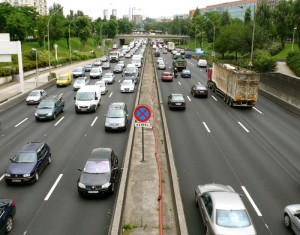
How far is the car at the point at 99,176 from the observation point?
1605cm

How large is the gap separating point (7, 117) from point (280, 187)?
2526 centimetres

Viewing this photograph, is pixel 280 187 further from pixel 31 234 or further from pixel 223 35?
pixel 223 35

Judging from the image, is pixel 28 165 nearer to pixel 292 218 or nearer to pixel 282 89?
pixel 292 218

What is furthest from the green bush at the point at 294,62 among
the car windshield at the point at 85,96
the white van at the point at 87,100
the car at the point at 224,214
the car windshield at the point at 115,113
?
the car at the point at 224,214

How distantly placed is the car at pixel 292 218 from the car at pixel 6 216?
10.6 m

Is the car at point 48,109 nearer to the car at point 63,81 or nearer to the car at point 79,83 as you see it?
the car at point 79,83

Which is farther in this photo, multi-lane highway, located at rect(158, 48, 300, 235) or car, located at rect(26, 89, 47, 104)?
car, located at rect(26, 89, 47, 104)

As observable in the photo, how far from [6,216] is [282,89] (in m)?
33.5

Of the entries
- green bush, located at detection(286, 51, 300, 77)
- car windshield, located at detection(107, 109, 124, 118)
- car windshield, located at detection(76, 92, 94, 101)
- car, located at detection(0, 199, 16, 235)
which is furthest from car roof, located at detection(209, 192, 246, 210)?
green bush, located at detection(286, 51, 300, 77)

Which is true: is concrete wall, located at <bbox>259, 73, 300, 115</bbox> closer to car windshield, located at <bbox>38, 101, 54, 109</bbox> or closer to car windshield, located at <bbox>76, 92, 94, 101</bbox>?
car windshield, located at <bbox>76, 92, 94, 101</bbox>

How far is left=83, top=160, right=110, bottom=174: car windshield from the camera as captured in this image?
16.9m

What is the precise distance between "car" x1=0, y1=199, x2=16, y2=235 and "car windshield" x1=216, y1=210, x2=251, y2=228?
7.72 metres

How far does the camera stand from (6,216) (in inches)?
524

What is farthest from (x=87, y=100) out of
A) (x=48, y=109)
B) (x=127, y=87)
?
(x=127, y=87)
